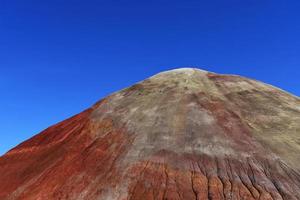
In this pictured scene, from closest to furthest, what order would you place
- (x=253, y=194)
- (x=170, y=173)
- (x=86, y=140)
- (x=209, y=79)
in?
(x=253, y=194) < (x=170, y=173) < (x=86, y=140) < (x=209, y=79)

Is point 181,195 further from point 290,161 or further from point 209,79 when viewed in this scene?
point 209,79

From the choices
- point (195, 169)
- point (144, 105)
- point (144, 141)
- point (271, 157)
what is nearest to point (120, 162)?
point (144, 141)

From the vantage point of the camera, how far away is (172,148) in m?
41.0

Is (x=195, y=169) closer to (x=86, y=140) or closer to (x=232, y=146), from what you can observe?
(x=232, y=146)

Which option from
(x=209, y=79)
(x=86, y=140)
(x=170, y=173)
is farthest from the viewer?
(x=209, y=79)

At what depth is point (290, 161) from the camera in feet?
128

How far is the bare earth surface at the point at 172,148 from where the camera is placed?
122 ft

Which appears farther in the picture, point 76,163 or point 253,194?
point 76,163

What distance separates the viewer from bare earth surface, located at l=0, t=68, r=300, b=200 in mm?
37281

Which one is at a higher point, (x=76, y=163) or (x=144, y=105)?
(x=144, y=105)

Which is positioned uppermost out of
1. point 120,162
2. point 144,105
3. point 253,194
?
point 144,105

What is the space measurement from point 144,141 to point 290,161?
41.7 ft

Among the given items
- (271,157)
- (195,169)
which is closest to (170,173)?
(195,169)

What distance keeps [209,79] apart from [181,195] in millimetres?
21275
